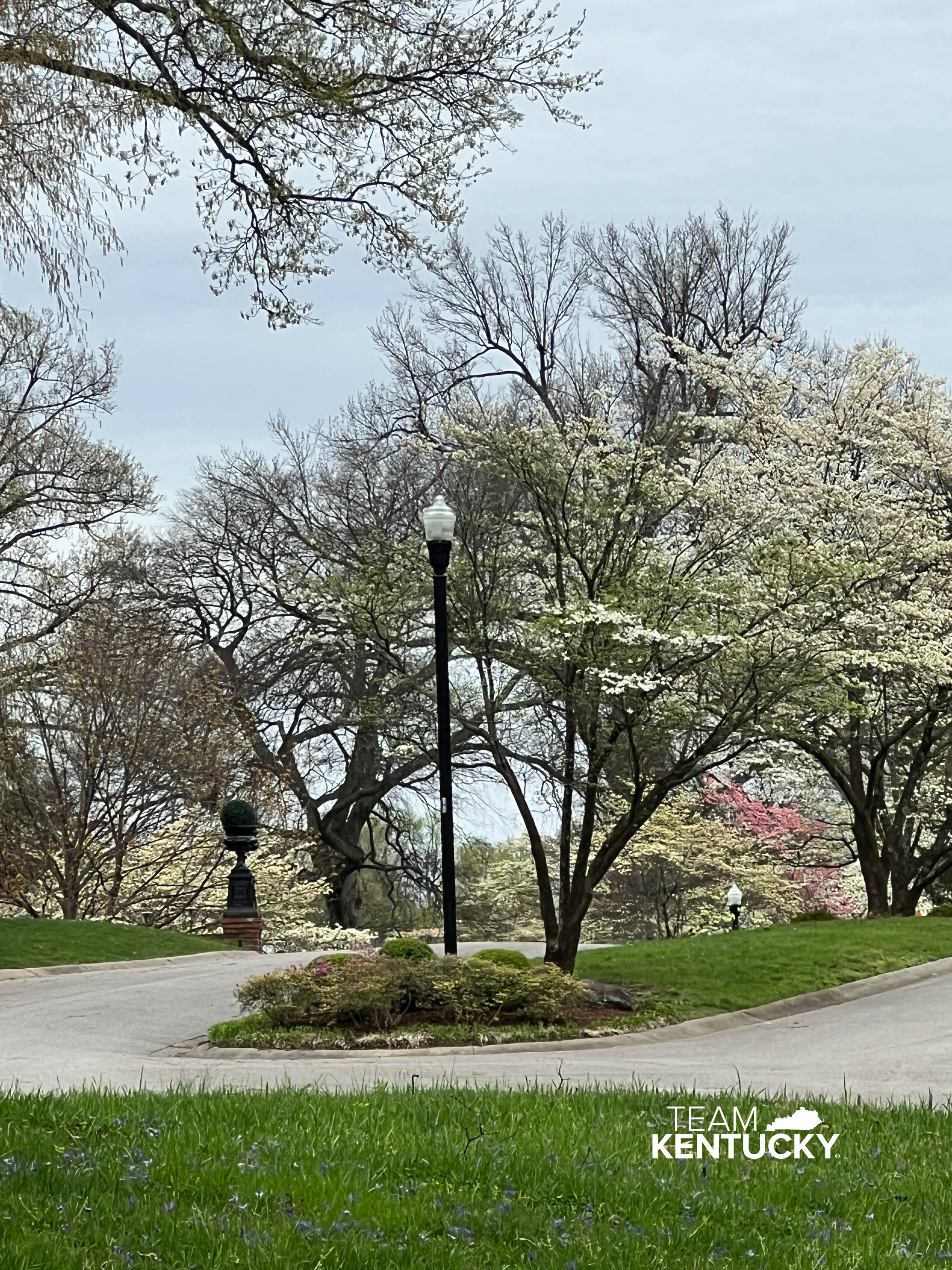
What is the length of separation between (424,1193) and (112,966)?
51.2ft

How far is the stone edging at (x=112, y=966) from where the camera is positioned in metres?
18.1

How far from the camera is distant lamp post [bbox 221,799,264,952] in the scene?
78.0 ft

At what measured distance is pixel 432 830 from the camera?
32.8 metres

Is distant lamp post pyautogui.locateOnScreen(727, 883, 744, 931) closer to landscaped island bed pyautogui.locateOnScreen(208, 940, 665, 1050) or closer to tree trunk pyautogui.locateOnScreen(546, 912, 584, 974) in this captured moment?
tree trunk pyautogui.locateOnScreen(546, 912, 584, 974)

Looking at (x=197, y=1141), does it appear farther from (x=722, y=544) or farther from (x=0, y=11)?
(x=722, y=544)

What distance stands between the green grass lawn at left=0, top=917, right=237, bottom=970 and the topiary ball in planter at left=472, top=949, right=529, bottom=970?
23.4ft

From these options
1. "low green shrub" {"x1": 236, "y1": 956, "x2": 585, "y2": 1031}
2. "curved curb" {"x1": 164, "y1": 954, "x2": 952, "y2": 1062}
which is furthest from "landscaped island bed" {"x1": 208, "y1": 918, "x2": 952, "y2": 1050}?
"curved curb" {"x1": 164, "y1": 954, "x2": 952, "y2": 1062}

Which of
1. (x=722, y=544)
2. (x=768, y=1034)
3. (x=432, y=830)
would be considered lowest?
(x=768, y=1034)

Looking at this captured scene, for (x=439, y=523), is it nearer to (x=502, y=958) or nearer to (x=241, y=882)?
(x=502, y=958)

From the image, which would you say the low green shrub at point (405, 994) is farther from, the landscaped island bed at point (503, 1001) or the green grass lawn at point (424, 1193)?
the green grass lawn at point (424, 1193)

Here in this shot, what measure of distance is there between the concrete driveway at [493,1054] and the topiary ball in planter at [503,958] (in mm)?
1681

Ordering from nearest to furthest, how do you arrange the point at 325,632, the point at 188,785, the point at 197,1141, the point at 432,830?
the point at 197,1141 → the point at 188,785 → the point at 325,632 → the point at 432,830

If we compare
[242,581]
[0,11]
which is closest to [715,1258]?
[0,11]

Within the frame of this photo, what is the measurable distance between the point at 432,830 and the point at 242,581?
7.43 meters
